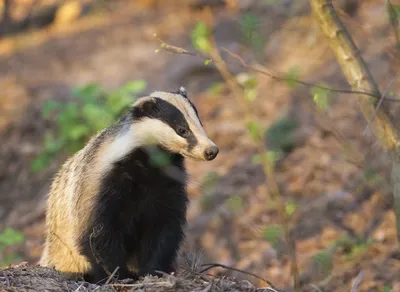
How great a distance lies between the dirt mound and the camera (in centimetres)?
365

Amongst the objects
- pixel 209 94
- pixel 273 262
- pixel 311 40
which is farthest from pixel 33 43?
pixel 273 262

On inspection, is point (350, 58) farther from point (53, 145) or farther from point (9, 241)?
point (53, 145)

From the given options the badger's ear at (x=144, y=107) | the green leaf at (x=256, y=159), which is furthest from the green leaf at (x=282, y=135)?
the badger's ear at (x=144, y=107)

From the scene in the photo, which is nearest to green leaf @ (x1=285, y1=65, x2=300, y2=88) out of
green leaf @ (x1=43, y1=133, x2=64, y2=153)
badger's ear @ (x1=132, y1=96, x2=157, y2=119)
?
badger's ear @ (x1=132, y1=96, x2=157, y2=119)

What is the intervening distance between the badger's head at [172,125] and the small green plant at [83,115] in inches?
139

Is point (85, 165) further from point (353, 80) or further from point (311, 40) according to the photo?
point (311, 40)

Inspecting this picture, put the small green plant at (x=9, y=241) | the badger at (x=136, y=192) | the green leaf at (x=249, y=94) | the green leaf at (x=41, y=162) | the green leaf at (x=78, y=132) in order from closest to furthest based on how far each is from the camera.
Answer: the badger at (x=136, y=192)
the green leaf at (x=249, y=94)
the small green plant at (x=9, y=241)
the green leaf at (x=78, y=132)
the green leaf at (x=41, y=162)

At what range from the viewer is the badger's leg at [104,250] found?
4.43 meters

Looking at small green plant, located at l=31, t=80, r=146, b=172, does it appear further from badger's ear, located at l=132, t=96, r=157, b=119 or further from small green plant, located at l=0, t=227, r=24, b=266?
badger's ear, located at l=132, t=96, r=157, b=119

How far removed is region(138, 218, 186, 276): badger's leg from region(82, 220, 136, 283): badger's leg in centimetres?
14

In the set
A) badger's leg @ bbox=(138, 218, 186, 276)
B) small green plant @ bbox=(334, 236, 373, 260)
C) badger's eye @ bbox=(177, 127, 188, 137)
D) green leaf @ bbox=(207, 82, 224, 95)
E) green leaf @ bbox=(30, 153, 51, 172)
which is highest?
badger's eye @ bbox=(177, 127, 188, 137)

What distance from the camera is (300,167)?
25.9ft

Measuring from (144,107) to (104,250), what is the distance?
89 cm

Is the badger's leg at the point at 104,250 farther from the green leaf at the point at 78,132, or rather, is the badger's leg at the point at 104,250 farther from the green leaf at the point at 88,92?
the green leaf at the point at 88,92
